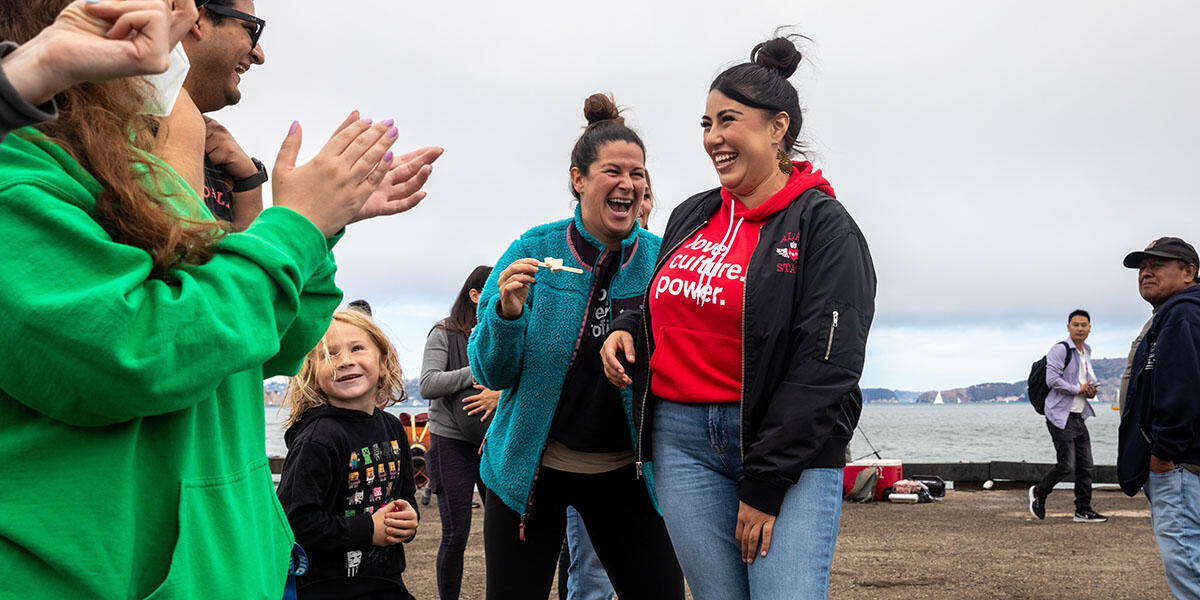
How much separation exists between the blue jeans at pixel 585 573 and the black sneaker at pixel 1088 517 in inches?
327

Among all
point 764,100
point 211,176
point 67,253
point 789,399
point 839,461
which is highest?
point 764,100

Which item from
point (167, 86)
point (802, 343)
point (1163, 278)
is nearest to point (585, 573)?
point (802, 343)

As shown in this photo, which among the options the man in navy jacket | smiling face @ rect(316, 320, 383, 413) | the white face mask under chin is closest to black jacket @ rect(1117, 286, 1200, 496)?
the man in navy jacket

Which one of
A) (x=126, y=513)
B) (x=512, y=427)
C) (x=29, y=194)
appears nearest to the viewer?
(x=29, y=194)

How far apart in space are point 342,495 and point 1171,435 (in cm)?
434

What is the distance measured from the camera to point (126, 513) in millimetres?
1330

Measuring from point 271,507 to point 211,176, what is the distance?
3.65ft

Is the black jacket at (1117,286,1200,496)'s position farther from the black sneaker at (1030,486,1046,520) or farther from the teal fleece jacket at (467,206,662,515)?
the black sneaker at (1030,486,1046,520)

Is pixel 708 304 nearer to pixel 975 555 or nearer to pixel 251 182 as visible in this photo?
pixel 251 182

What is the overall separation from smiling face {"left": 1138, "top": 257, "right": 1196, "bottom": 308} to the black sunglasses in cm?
557

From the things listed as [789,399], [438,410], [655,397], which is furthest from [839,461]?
[438,410]

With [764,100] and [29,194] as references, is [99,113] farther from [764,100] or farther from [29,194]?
[764,100]

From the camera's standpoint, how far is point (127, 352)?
4.09 ft

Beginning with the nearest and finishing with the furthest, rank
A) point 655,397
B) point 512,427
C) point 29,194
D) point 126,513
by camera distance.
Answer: point 29,194 → point 126,513 → point 655,397 → point 512,427
